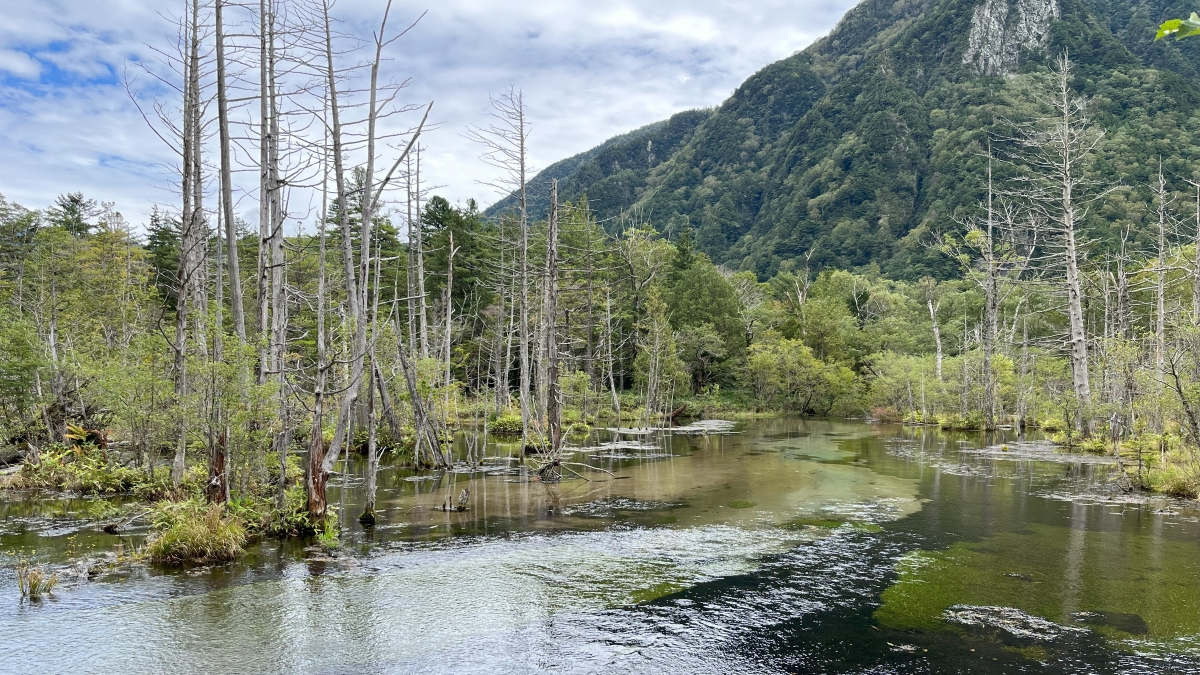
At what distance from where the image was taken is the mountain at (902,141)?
2830 inches

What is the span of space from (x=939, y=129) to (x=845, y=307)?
5275 centimetres

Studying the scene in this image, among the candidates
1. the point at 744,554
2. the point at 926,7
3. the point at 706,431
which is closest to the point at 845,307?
the point at 706,431

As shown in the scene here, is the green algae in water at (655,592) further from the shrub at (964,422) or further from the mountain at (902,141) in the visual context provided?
the mountain at (902,141)

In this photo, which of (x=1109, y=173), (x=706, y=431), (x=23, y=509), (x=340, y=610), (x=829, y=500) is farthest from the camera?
(x=1109, y=173)

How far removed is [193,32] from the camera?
531 inches

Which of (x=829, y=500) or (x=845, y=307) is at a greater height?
(x=845, y=307)

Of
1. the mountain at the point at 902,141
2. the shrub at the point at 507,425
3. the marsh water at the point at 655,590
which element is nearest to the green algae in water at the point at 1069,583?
the marsh water at the point at 655,590

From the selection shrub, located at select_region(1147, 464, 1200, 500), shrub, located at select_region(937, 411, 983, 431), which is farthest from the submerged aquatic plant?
shrub, located at select_region(937, 411, 983, 431)

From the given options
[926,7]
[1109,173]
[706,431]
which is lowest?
[706,431]

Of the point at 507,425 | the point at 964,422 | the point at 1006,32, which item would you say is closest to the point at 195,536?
the point at 507,425

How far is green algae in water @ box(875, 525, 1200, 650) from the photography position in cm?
829

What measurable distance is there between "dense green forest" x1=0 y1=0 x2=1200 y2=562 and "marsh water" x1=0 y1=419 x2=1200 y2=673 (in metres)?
2.02

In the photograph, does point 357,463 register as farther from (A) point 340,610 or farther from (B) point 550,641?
(B) point 550,641

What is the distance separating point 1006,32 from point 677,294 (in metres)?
84.1
